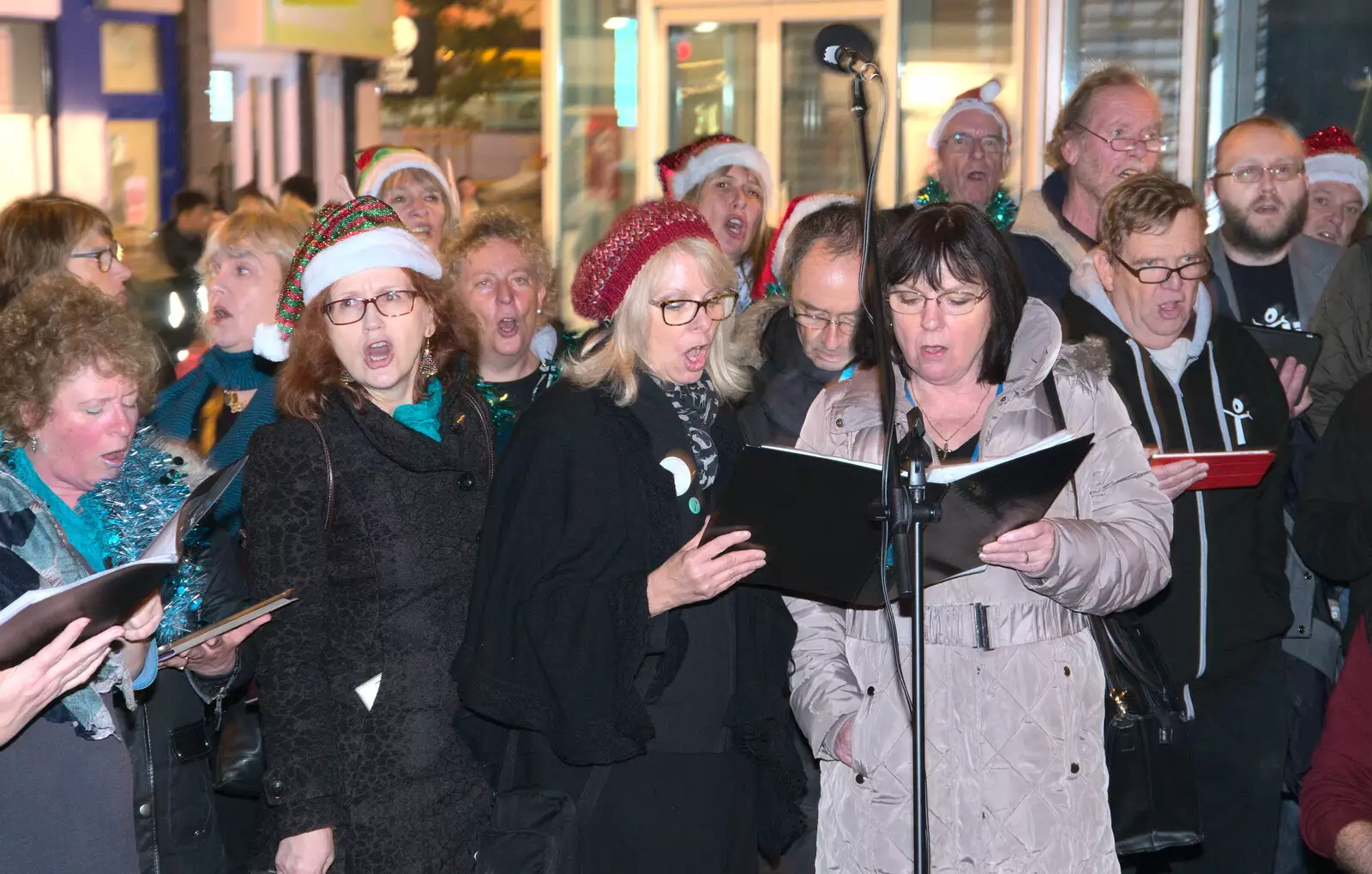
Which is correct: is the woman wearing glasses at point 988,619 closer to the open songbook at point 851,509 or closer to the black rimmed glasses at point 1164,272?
the open songbook at point 851,509

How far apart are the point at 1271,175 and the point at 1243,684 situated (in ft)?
6.82

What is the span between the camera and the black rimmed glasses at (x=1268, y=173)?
5238 millimetres

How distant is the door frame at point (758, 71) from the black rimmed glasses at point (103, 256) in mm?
5254

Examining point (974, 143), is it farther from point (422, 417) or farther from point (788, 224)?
point (422, 417)

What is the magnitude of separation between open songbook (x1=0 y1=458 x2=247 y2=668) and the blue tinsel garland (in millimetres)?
374

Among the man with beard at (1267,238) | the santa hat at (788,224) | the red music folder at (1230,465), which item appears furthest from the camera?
the man with beard at (1267,238)

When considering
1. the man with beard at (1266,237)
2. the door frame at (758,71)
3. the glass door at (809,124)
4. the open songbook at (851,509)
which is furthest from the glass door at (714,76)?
the open songbook at (851,509)

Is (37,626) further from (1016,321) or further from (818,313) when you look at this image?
(818,313)

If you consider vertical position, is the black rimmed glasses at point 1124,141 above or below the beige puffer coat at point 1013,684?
above

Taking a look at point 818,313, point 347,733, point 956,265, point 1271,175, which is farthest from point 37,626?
point 1271,175

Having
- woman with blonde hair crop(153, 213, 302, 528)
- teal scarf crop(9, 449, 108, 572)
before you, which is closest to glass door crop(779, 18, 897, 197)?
woman with blonde hair crop(153, 213, 302, 528)

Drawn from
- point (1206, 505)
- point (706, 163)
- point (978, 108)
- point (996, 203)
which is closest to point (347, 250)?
point (1206, 505)

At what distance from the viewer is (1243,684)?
4.10 metres

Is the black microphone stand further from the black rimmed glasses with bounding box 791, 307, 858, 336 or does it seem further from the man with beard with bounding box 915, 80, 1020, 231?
the man with beard with bounding box 915, 80, 1020, 231
